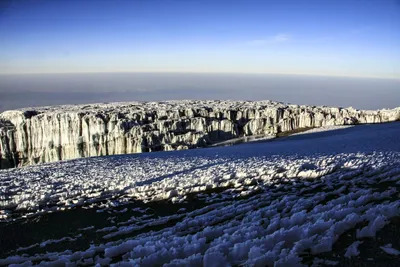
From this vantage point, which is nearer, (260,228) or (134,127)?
(260,228)

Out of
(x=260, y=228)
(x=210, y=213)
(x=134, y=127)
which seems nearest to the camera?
(x=260, y=228)

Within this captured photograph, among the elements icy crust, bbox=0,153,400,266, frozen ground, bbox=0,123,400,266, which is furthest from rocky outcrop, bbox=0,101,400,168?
icy crust, bbox=0,153,400,266

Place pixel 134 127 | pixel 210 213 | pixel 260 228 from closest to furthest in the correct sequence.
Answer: pixel 260 228
pixel 210 213
pixel 134 127

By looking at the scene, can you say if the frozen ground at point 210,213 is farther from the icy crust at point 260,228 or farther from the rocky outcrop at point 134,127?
the rocky outcrop at point 134,127

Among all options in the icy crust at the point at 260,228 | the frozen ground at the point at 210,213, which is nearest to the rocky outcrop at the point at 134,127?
the frozen ground at the point at 210,213

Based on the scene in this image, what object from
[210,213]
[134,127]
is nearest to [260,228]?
[210,213]

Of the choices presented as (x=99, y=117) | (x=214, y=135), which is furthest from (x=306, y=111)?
(x=99, y=117)

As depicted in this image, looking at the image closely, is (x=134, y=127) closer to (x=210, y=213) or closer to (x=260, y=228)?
(x=210, y=213)

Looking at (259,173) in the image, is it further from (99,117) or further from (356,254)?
(99,117)
